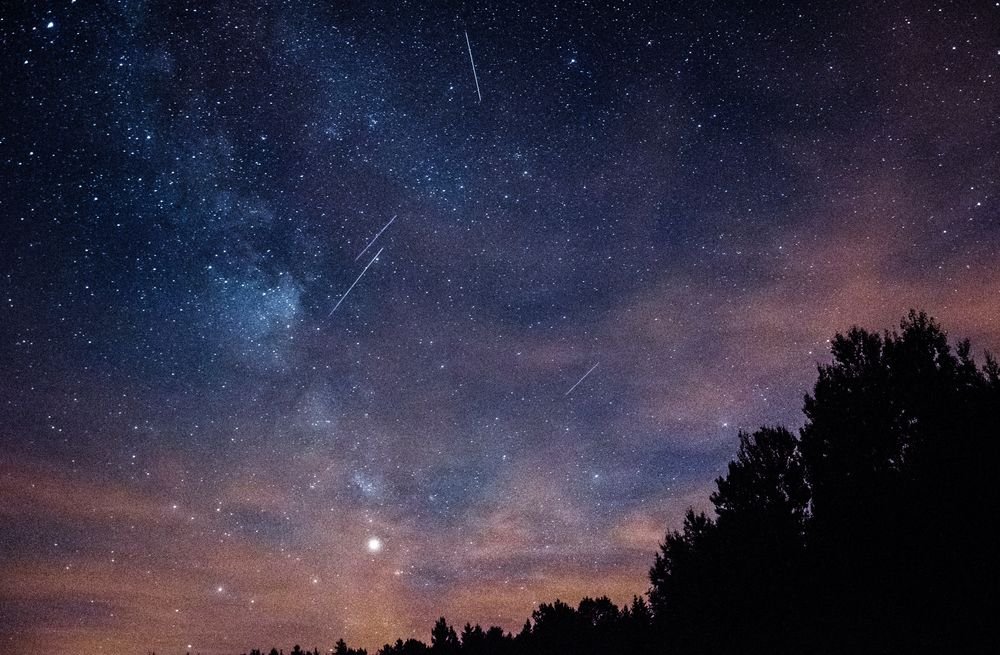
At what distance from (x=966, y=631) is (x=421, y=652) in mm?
57605

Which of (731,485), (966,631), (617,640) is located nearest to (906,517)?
(966,631)

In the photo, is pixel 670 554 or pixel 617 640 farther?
pixel 617 640

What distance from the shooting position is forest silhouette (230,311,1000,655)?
14.8 m

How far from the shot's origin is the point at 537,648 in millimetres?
52938

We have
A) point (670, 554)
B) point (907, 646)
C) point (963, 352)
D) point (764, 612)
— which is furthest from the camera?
point (670, 554)

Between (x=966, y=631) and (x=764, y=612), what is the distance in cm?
853

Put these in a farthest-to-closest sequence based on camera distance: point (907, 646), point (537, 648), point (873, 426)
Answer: point (537, 648)
point (873, 426)
point (907, 646)

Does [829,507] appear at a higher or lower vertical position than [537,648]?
higher

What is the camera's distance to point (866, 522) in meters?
17.3

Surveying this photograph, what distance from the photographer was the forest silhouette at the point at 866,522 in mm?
14805

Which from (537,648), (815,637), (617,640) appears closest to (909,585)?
(815,637)

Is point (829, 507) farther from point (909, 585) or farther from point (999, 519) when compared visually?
point (999, 519)

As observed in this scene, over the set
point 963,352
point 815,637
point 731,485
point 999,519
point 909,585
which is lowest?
point 815,637

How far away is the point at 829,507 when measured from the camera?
61.8 feet
